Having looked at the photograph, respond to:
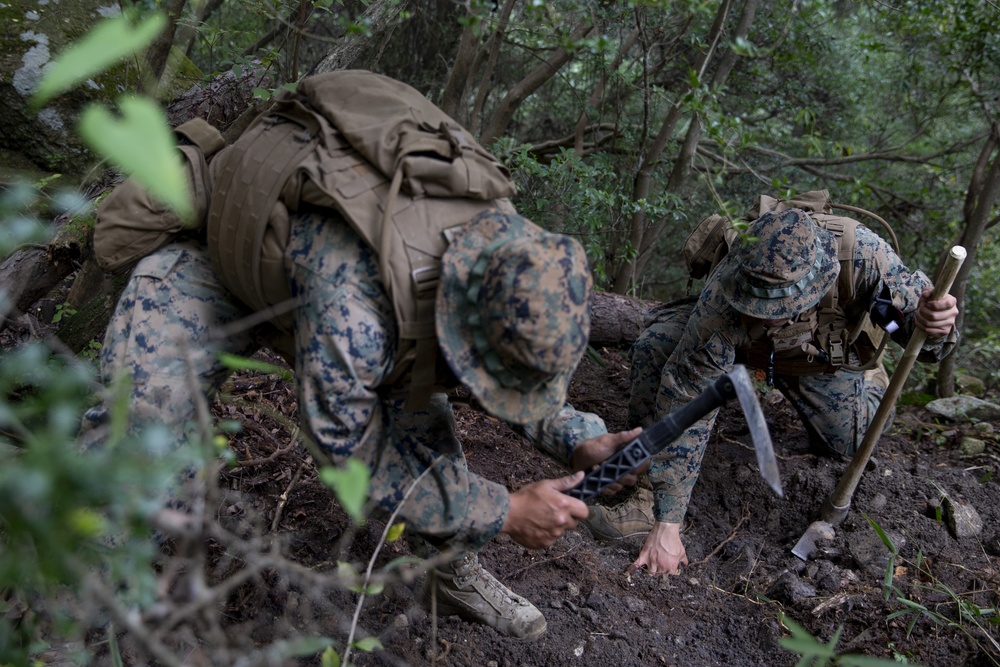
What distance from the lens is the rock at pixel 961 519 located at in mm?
3711

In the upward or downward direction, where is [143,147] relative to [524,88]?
upward

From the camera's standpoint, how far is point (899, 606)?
3.10 m

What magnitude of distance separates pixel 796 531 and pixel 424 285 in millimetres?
2590


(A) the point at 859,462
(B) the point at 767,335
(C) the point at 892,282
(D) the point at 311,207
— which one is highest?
(D) the point at 311,207

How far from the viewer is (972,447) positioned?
454 centimetres

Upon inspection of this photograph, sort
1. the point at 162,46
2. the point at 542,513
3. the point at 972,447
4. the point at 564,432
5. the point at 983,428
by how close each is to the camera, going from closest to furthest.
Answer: the point at 542,513, the point at 564,432, the point at 162,46, the point at 972,447, the point at 983,428

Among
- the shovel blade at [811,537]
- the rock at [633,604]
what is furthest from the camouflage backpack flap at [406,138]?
the shovel blade at [811,537]

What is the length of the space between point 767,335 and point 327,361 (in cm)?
235

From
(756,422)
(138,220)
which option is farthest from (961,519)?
(138,220)

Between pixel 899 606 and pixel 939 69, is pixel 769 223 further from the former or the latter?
pixel 939 69

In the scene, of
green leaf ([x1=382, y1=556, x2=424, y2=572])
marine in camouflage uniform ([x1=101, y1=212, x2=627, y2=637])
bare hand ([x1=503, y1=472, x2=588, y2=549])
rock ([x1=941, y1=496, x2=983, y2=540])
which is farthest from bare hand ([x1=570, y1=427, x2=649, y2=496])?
rock ([x1=941, y1=496, x2=983, y2=540])

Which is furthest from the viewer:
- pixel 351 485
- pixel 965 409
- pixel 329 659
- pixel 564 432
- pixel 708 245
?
pixel 965 409

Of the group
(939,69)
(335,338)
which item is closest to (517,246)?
(335,338)

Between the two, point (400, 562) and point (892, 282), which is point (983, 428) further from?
point (400, 562)
